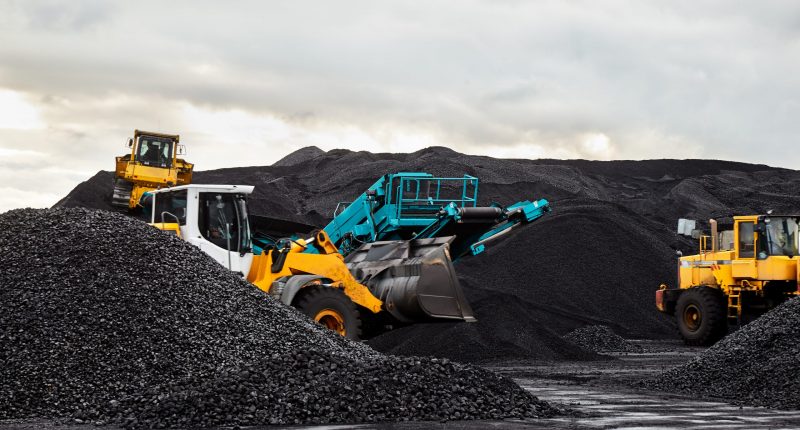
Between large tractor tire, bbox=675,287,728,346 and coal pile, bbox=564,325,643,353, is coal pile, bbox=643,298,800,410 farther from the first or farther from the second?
large tractor tire, bbox=675,287,728,346

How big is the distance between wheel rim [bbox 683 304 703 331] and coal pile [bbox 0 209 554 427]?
32.9 ft

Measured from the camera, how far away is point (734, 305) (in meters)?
18.2

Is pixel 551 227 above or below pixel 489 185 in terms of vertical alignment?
below

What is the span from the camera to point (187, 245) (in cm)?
1150

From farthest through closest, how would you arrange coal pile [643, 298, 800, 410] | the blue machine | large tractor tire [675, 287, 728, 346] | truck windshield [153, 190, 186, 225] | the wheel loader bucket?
large tractor tire [675, 287, 728, 346] < the blue machine < the wheel loader bucket < truck windshield [153, 190, 186, 225] < coal pile [643, 298, 800, 410]

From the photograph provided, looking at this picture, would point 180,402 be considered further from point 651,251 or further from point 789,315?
point 651,251

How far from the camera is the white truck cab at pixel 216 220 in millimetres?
13234

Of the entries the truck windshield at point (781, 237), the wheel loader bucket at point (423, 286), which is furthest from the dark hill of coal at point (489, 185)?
the wheel loader bucket at point (423, 286)

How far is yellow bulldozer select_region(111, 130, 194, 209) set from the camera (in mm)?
23312

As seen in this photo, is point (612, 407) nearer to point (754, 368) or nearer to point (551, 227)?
point (754, 368)

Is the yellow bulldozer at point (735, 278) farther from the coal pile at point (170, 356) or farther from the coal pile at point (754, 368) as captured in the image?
the coal pile at point (170, 356)

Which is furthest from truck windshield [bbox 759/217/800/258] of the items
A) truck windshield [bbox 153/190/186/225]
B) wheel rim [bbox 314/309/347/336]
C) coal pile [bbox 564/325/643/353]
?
truck windshield [bbox 153/190/186/225]

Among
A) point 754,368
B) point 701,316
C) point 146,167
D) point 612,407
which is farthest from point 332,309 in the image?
point 146,167

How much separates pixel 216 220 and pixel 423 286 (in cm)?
297
